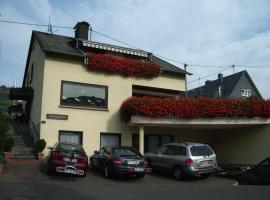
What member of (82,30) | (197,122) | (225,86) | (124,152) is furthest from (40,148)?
(225,86)

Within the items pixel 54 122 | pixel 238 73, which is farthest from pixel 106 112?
pixel 238 73

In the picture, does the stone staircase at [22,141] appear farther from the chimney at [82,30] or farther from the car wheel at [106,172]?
the chimney at [82,30]

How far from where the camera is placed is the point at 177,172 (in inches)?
763

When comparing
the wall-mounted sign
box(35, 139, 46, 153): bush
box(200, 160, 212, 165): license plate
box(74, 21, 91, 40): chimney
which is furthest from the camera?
box(74, 21, 91, 40): chimney

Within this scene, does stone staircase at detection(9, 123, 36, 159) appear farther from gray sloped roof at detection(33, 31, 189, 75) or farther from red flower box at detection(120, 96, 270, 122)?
red flower box at detection(120, 96, 270, 122)

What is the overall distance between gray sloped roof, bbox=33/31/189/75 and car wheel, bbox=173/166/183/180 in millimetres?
8867

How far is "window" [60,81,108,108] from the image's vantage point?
76.0ft

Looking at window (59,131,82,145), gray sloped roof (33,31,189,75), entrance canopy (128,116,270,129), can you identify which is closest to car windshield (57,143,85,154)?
window (59,131,82,145)

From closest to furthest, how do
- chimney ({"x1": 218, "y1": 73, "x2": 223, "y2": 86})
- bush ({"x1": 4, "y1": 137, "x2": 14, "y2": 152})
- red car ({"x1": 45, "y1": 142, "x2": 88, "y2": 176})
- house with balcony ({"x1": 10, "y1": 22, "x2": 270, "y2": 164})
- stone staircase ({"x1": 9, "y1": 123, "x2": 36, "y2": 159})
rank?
red car ({"x1": 45, "y1": 142, "x2": 88, "y2": 176}) → bush ({"x1": 4, "y1": 137, "x2": 14, "y2": 152}) → stone staircase ({"x1": 9, "y1": 123, "x2": 36, "y2": 159}) → house with balcony ({"x1": 10, "y1": 22, "x2": 270, "y2": 164}) → chimney ({"x1": 218, "y1": 73, "x2": 223, "y2": 86})

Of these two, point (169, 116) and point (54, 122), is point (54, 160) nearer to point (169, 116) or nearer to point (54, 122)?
point (54, 122)

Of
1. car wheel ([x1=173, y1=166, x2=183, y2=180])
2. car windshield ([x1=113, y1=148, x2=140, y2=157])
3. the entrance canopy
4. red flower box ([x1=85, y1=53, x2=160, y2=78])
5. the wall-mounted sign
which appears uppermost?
red flower box ([x1=85, y1=53, x2=160, y2=78])

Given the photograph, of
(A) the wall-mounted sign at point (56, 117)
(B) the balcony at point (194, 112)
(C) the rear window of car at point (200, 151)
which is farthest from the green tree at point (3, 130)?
(C) the rear window of car at point (200, 151)

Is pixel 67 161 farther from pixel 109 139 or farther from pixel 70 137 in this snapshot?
pixel 109 139

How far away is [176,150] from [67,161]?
5.99 m
